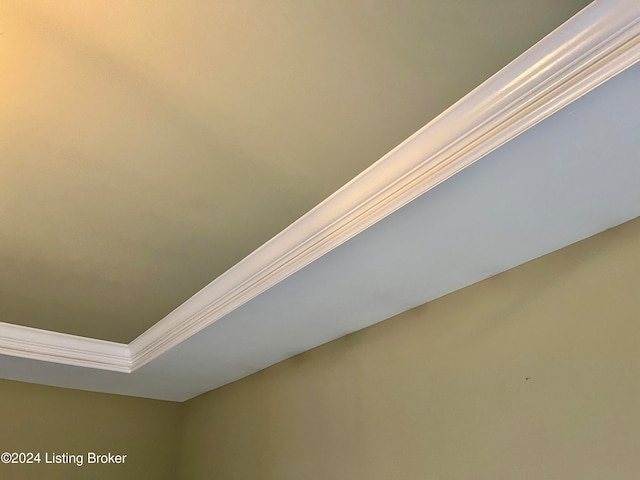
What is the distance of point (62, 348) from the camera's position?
2279 millimetres

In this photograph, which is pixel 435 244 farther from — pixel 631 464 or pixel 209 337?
pixel 209 337

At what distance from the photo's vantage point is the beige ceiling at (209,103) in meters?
0.93

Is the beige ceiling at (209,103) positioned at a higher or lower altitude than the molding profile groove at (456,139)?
higher

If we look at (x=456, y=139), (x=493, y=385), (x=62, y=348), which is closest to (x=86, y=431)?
(x=62, y=348)

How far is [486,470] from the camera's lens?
1.44 meters

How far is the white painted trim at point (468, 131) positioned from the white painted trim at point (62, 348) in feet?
3.28

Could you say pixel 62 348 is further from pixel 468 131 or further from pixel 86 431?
pixel 468 131

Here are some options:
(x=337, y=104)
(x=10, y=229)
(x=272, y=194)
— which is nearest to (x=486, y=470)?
(x=272, y=194)

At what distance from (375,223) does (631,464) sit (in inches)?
31.1

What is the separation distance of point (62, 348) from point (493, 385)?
180 cm

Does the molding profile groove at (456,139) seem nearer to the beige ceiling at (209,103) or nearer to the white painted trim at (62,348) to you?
the beige ceiling at (209,103)

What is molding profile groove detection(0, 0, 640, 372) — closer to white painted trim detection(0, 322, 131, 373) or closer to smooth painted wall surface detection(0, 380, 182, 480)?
white painted trim detection(0, 322, 131, 373)

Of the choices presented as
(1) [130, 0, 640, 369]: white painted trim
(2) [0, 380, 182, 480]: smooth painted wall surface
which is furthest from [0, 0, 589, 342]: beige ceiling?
(2) [0, 380, 182, 480]: smooth painted wall surface

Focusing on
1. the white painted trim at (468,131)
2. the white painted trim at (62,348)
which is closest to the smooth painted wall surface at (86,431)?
the white painted trim at (62,348)
